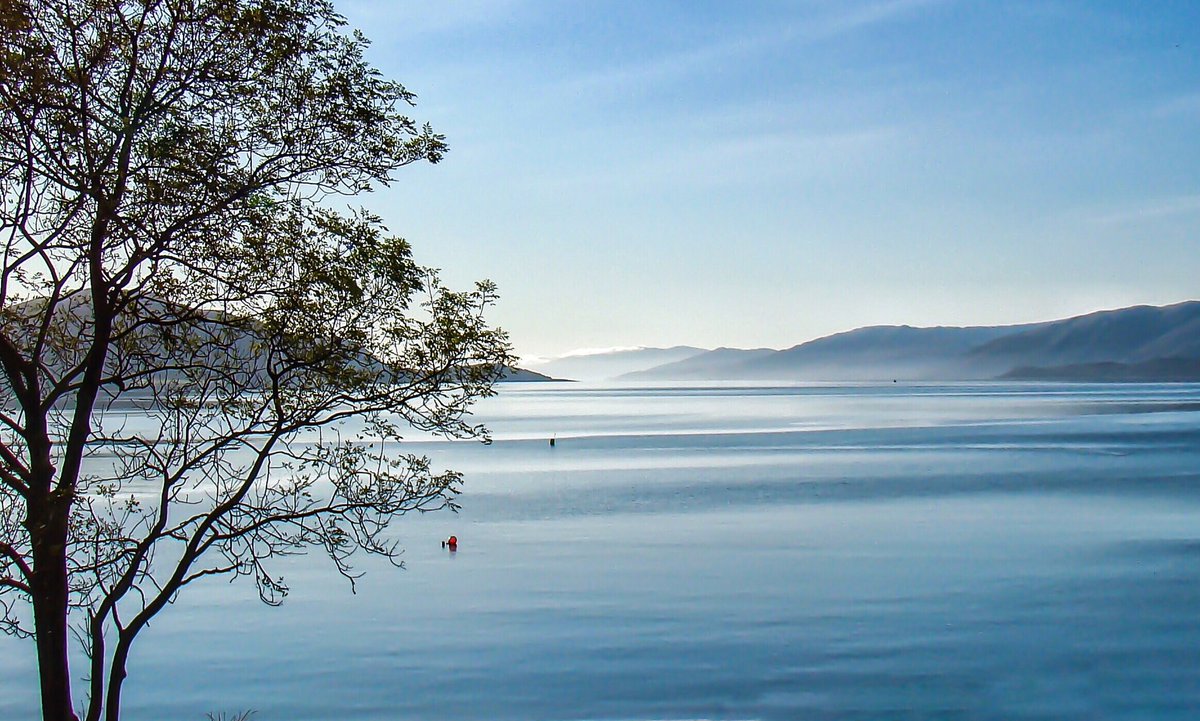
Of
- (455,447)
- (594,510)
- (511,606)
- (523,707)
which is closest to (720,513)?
(594,510)

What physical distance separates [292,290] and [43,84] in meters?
2.72

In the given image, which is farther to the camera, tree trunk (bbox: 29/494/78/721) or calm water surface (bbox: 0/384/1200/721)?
calm water surface (bbox: 0/384/1200/721)

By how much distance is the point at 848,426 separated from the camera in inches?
2940

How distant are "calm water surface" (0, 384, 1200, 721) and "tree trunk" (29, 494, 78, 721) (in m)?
4.12

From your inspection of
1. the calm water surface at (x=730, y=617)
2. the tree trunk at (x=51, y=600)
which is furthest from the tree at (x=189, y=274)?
the calm water surface at (x=730, y=617)

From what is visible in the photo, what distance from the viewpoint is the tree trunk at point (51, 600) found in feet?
31.1

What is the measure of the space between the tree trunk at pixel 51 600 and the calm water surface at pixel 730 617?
162 inches

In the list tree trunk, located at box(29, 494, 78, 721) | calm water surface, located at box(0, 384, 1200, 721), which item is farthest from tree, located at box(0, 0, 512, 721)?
calm water surface, located at box(0, 384, 1200, 721)

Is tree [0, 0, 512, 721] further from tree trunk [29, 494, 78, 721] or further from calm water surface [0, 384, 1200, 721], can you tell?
calm water surface [0, 384, 1200, 721]

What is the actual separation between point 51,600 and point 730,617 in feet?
36.0

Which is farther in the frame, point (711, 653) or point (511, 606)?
point (511, 606)

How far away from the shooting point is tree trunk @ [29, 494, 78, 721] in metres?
9.48

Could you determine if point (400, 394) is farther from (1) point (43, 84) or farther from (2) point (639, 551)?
(2) point (639, 551)

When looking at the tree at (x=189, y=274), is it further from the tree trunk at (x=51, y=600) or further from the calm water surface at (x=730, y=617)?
the calm water surface at (x=730, y=617)
